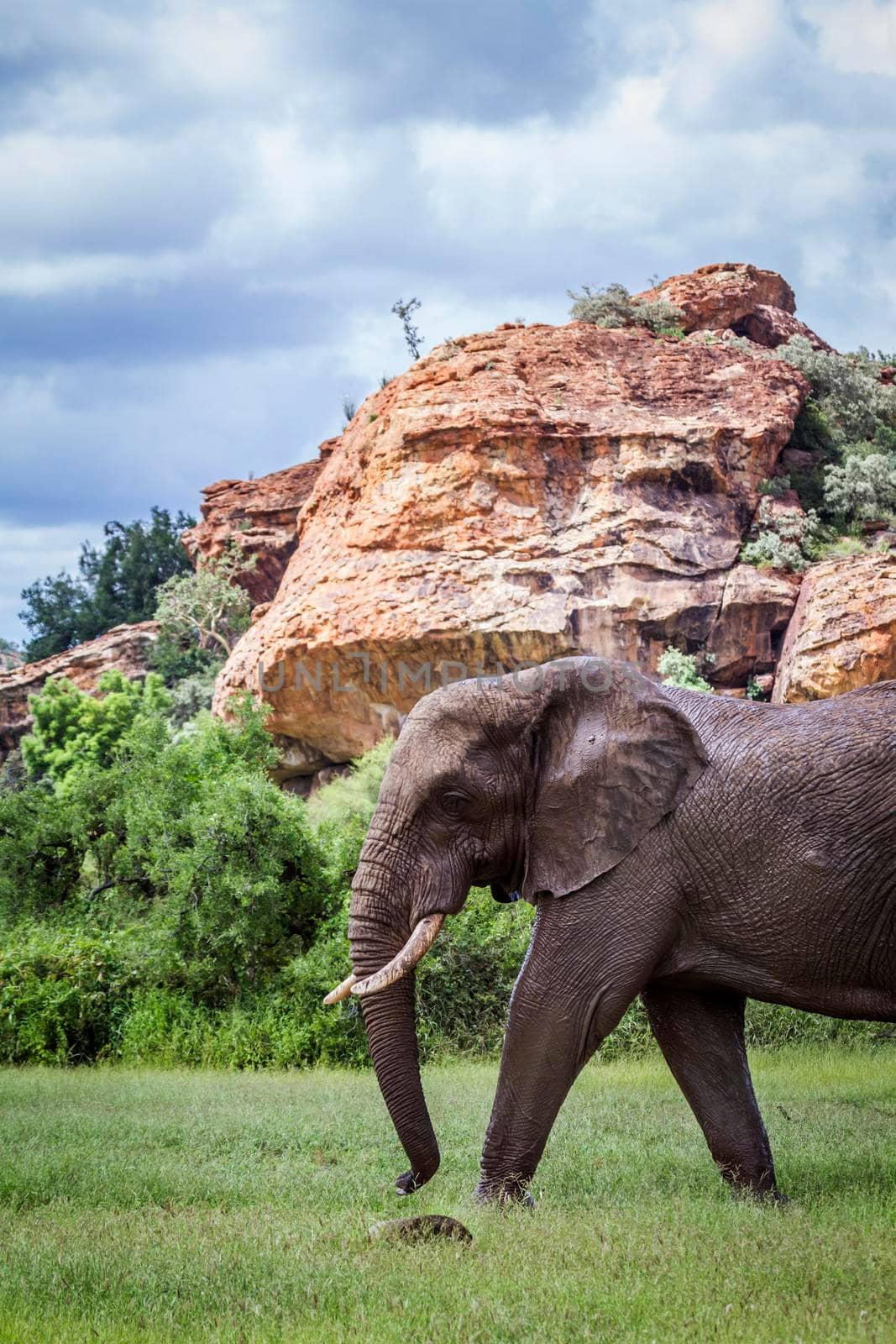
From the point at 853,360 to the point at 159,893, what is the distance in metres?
33.0

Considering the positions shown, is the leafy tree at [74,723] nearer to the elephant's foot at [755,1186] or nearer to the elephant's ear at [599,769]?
the elephant's ear at [599,769]

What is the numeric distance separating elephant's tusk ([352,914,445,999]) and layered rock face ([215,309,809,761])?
23789 mm

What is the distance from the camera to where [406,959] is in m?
5.32

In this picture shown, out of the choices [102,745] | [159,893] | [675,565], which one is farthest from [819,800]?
[102,745]

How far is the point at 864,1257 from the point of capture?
14.1 feet

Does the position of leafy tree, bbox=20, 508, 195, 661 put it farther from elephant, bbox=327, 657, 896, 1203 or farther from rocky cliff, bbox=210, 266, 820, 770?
elephant, bbox=327, 657, 896, 1203

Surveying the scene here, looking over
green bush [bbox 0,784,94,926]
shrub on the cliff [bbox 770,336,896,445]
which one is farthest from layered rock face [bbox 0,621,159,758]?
green bush [bbox 0,784,94,926]

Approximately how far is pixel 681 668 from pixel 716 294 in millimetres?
16476

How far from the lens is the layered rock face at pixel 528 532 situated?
97.8ft

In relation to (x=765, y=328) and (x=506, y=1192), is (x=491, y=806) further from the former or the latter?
(x=765, y=328)

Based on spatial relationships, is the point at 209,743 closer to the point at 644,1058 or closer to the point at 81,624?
the point at 644,1058

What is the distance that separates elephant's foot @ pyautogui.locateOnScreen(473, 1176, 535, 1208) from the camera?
209 inches

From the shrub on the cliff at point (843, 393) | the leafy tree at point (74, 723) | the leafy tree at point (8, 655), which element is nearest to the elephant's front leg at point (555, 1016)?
the shrub on the cliff at point (843, 393)

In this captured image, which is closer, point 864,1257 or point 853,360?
point 864,1257
